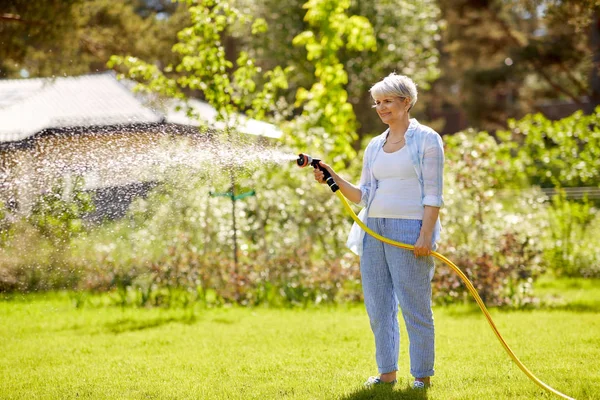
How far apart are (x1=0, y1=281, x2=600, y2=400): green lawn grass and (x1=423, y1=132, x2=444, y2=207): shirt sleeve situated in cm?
113

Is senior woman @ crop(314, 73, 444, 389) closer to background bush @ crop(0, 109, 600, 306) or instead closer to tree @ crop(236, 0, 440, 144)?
background bush @ crop(0, 109, 600, 306)

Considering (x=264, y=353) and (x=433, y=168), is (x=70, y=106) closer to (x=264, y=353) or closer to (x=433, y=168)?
(x=264, y=353)

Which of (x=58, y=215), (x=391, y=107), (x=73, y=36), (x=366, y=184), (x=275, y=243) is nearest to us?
(x=391, y=107)

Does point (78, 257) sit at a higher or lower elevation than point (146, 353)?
higher

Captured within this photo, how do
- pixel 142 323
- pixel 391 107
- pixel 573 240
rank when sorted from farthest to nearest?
pixel 573 240, pixel 142 323, pixel 391 107

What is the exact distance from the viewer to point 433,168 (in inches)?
164

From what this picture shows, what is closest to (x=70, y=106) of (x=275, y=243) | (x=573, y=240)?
(x=275, y=243)

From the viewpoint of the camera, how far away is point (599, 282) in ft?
28.5

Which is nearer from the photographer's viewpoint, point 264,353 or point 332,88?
point 264,353

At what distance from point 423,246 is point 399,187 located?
0.38 m

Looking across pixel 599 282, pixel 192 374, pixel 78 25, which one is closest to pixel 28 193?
pixel 192 374

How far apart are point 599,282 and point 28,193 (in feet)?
20.7

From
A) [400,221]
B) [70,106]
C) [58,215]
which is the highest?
[70,106]

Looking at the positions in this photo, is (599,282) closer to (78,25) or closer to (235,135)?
(235,135)
